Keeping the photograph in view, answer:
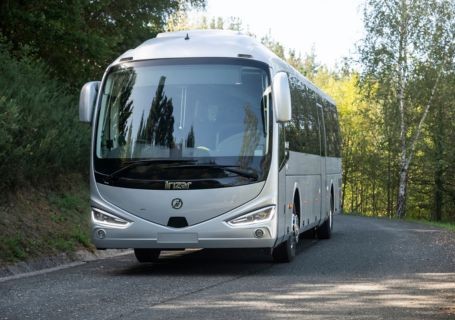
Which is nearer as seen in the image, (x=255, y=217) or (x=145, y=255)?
(x=255, y=217)

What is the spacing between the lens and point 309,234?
70.5 ft

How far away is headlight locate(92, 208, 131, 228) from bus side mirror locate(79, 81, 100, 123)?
1.34 m

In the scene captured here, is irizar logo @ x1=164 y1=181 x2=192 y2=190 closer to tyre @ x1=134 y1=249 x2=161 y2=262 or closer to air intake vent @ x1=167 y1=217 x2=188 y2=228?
air intake vent @ x1=167 y1=217 x2=188 y2=228

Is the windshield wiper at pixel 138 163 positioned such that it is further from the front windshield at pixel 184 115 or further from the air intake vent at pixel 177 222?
the air intake vent at pixel 177 222

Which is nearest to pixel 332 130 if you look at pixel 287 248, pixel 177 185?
pixel 287 248

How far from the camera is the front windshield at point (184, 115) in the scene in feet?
41.9

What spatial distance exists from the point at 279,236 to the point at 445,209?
2086 inches

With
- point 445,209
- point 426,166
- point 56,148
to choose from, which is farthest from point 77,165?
point 445,209

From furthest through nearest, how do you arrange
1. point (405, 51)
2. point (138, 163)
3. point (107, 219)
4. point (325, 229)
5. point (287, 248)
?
point (405, 51) < point (325, 229) < point (287, 248) < point (107, 219) < point (138, 163)

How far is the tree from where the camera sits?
160ft

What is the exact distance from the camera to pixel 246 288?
431 inches

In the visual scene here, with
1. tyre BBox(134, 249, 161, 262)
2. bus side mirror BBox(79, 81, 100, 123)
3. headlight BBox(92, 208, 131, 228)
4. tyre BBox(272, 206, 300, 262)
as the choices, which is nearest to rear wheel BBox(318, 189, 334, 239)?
tyre BBox(272, 206, 300, 262)

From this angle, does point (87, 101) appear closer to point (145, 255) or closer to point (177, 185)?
point (177, 185)

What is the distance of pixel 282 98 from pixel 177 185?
1.91 meters
